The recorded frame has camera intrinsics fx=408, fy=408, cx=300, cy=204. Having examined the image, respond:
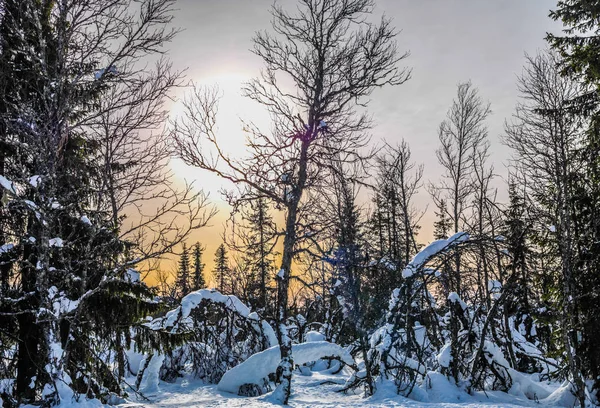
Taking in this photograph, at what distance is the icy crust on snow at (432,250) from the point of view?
828 cm

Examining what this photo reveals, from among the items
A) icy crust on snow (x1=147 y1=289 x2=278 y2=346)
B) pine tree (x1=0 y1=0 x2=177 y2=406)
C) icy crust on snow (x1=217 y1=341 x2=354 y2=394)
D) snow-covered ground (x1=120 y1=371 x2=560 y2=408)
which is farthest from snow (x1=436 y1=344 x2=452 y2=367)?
pine tree (x1=0 y1=0 x2=177 y2=406)

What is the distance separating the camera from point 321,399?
879cm

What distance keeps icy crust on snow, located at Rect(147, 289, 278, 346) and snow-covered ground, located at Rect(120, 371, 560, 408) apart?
150cm

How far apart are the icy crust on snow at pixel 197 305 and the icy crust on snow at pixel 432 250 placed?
4310mm

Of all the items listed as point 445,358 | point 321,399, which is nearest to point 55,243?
point 321,399

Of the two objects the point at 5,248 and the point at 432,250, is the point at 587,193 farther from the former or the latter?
the point at 5,248

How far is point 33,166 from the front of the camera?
6.51 meters

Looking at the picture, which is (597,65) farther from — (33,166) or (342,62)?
(33,166)

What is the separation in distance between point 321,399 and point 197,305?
3684 millimetres

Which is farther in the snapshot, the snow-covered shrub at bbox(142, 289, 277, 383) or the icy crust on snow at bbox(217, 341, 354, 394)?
the snow-covered shrub at bbox(142, 289, 277, 383)

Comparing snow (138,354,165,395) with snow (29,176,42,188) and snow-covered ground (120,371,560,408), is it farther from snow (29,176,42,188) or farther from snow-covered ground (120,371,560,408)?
snow (29,176,42,188)

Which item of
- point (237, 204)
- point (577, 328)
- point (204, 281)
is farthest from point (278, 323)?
point (204, 281)

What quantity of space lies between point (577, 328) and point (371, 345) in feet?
13.5

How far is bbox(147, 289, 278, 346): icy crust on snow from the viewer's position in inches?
372
